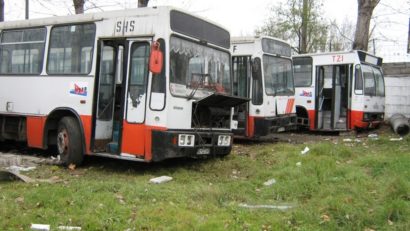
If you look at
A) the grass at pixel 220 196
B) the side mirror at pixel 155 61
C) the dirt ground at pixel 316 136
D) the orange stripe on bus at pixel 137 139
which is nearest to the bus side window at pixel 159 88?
the side mirror at pixel 155 61

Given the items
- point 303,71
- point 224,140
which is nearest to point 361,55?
point 303,71

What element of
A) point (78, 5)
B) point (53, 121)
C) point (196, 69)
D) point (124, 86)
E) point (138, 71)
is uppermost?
point (78, 5)


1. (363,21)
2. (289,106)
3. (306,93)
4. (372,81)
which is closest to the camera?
(289,106)

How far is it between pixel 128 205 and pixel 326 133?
1208 centimetres

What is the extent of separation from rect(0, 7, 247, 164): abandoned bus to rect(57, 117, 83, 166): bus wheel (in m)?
0.02

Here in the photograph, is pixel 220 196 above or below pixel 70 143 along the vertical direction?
below

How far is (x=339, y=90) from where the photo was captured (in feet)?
56.3

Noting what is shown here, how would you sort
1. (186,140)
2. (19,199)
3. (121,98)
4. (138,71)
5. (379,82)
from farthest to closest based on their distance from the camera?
(379,82)
(121,98)
(138,71)
(186,140)
(19,199)

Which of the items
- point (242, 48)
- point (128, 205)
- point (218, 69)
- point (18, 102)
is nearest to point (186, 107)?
point (218, 69)

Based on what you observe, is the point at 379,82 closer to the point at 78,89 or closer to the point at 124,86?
the point at 124,86

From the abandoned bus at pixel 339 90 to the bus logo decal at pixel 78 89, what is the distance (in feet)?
31.2

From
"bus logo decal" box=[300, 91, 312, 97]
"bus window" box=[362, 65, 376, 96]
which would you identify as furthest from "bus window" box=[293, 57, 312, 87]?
"bus window" box=[362, 65, 376, 96]

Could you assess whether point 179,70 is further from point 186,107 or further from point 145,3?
point 145,3

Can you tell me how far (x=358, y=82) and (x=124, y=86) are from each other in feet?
31.2
